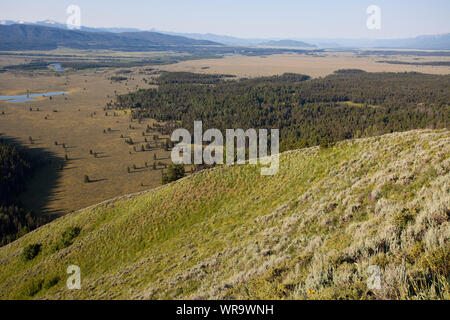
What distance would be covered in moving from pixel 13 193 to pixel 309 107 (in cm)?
12306

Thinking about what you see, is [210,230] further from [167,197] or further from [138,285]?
[167,197]

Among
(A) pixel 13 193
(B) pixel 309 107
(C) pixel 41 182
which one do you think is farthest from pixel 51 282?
(B) pixel 309 107

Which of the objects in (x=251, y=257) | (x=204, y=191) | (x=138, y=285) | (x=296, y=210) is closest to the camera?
(x=251, y=257)

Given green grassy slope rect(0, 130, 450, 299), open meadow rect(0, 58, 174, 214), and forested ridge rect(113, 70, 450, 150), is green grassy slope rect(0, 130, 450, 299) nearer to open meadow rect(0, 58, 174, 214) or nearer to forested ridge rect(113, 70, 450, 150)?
open meadow rect(0, 58, 174, 214)

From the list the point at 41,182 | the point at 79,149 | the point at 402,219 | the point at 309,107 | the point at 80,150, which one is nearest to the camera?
the point at 402,219

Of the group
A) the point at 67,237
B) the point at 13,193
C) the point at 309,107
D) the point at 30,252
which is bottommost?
the point at 13,193

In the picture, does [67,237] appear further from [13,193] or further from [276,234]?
[13,193]

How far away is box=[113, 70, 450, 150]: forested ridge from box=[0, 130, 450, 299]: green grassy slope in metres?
52.1

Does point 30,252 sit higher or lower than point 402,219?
lower

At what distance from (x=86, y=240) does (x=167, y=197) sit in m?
10.1

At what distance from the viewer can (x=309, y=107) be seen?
132375mm

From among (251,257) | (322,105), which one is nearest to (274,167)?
(251,257)
